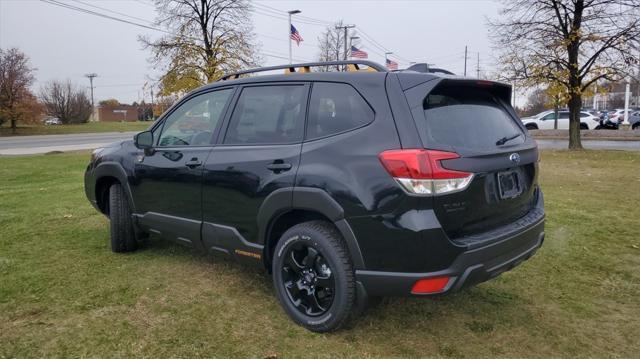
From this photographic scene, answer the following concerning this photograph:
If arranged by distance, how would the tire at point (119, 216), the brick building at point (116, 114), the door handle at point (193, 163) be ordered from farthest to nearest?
the brick building at point (116, 114), the tire at point (119, 216), the door handle at point (193, 163)

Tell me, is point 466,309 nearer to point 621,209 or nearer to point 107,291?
point 107,291

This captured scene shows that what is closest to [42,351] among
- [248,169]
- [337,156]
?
[248,169]

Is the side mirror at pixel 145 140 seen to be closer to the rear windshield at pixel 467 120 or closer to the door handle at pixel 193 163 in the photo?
the door handle at pixel 193 163

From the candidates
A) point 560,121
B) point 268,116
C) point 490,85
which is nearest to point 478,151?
point 490,85

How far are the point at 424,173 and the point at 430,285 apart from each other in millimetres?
629

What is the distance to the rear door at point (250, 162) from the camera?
320 centimetres

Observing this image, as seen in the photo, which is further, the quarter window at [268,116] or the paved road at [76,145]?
the paved road at [76,145]

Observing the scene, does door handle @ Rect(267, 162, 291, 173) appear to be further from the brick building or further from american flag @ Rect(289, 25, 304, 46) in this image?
the brick building

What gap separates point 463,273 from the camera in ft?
8.68

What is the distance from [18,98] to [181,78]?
24.8m

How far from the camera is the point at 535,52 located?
16531mm

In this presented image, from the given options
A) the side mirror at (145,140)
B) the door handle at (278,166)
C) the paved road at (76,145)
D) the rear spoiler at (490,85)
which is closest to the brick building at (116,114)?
the paved road at (76,145)

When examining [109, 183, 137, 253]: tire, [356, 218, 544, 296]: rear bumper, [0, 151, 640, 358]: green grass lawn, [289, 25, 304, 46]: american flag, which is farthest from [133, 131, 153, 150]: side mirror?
[289, 25, 304, 46]: american flag

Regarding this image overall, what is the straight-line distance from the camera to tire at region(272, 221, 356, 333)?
289 cm
